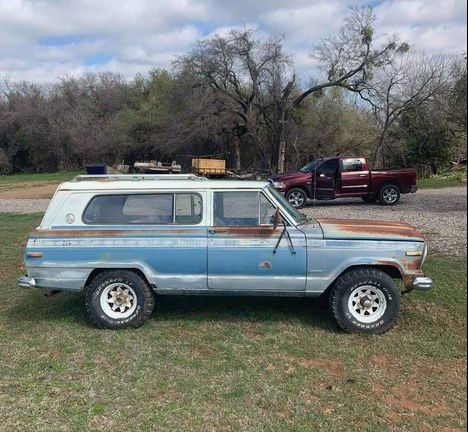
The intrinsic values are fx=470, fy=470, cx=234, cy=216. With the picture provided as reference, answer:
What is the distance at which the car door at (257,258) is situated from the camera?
5.03 metres

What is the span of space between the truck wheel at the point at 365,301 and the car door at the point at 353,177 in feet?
37.1

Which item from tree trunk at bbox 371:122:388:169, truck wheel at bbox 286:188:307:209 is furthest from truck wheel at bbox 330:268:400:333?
tree trunk at bbox 371:122:388:169

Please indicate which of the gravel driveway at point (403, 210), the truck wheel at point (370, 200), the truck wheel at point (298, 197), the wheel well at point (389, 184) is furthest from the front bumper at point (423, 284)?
the truck wheel at point (370, 200)

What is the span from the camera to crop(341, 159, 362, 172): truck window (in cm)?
1603

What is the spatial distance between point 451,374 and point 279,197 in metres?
2.53

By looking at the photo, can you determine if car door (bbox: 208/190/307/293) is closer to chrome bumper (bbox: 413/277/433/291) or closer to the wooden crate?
chrome bumper (bbox: 413/277/433/291)

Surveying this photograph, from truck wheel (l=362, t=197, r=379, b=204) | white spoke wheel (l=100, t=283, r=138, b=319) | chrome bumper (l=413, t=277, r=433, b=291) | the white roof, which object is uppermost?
the white roof

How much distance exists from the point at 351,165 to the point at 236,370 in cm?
1289

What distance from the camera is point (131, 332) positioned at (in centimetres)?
521

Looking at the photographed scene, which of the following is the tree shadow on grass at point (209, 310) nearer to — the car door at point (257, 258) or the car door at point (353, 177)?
the car door at point (257, 258)

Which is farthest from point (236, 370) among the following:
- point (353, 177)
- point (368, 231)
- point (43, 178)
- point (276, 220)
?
point (43, 178)

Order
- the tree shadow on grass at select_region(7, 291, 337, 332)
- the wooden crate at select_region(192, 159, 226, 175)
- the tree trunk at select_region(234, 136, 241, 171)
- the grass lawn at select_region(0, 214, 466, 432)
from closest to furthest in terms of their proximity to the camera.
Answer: the grass lawn at select_region(0, 214, 466, 432), the tree shadow on grass at select_region(7, 291, 337, 332), the wooden crate at select_region(192, 159, 226, 175), the tree trunk at select_region(234, 136, 241, 171)

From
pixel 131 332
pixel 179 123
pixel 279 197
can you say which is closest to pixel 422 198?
pixel 279 197

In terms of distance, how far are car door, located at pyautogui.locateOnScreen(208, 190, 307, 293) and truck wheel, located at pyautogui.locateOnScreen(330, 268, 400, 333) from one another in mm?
428
